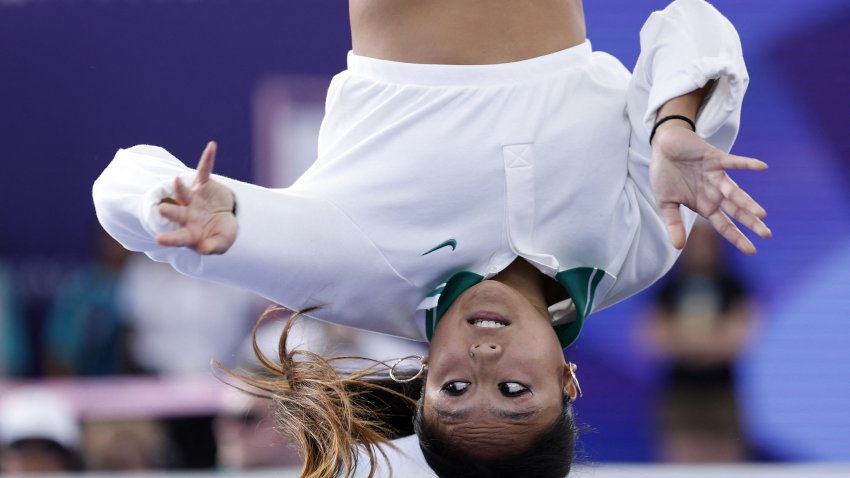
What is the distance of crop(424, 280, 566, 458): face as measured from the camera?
2318 mm

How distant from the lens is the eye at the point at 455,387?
237 cm

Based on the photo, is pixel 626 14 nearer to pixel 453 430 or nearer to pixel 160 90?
Answer: pixel 160 90

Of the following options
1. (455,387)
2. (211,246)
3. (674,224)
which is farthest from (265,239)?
(674,224)

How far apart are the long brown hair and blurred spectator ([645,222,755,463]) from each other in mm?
1728

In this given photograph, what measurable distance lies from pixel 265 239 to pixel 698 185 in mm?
730

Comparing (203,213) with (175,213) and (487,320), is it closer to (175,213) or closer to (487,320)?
(175,213)

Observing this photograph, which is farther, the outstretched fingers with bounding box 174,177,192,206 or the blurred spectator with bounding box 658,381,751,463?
the blurred spectator with bounding box 658,381,751,463

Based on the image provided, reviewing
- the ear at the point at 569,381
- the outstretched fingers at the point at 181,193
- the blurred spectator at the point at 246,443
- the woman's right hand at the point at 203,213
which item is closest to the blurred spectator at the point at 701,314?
the blurred spectator at the point at 246,443

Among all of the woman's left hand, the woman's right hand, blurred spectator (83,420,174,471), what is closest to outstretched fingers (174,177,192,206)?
the woman's right hand

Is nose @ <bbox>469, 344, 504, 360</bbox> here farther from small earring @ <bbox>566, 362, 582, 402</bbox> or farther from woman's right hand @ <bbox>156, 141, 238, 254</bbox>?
woman's right hand @ <bbox>156, 141, 238, 254</bbox>

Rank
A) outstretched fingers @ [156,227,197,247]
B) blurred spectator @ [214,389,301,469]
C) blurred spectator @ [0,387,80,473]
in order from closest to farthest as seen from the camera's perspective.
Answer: outstretched fingers @ [156,227,197,247]
blurred spectator @ [214,389,301,469]
blurred spectator @ [0,387,80,473]

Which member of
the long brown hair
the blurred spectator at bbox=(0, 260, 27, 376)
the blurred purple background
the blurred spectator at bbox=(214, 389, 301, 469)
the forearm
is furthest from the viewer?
the blurred spectator at bbox=(0, 260, 27, 376)

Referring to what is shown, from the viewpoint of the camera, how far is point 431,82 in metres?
2.43

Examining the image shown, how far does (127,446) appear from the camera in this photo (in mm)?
4289
